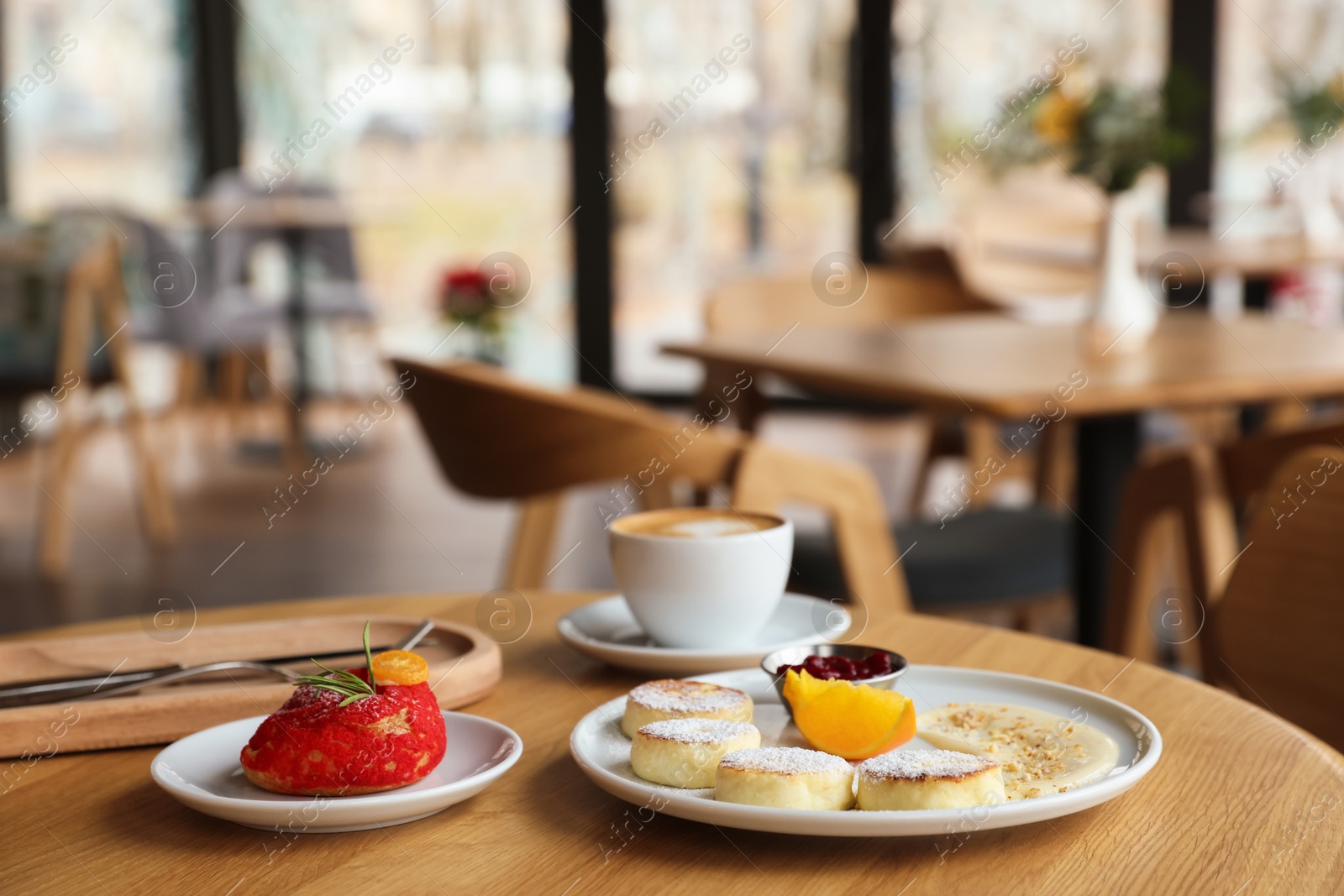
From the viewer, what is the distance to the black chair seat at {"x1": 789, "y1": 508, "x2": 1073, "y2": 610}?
1993 millimetres

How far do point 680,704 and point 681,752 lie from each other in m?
0.06

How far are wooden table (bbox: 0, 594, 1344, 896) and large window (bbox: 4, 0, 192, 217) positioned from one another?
22.5 feet

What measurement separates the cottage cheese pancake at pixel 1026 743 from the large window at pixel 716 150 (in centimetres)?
592

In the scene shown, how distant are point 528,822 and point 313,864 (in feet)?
0.30

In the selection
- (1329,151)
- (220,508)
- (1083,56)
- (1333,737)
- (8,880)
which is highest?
(1083,56)

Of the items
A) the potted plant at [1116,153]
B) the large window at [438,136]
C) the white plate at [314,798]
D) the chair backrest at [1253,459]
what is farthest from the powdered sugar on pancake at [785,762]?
the large window at [438,136]

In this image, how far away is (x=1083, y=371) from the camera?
1.89 m

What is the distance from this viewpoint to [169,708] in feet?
2.33

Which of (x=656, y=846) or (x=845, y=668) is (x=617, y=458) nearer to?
(x=845, y=668)

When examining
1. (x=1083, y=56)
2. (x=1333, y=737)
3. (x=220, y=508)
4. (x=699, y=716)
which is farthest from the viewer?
(x=1083, y=56)

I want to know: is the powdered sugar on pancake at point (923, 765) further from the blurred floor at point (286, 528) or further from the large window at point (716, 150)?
the large window at point (716, 150)

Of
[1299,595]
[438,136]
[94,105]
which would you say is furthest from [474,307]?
[1299,595]

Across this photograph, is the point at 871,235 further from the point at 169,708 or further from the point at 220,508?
the point at 169,708

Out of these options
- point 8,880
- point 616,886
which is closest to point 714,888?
point 616,886
